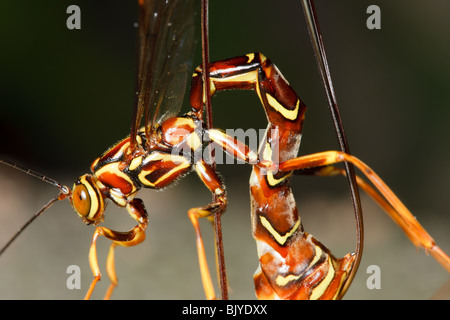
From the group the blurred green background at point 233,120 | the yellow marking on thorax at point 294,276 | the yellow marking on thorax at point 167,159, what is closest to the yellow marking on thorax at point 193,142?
the yellow marking on thorax at point 167,159

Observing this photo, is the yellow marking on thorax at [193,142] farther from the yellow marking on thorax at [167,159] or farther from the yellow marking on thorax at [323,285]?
the yellow marking on thorax at [323,285]

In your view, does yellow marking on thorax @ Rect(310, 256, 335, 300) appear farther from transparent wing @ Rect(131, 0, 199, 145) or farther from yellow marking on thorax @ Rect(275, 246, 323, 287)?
transparent wing @ Rect(131, 0, 199, 145)

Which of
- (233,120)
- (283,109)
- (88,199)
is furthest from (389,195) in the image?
(233,120)

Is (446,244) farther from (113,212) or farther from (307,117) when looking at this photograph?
(113,212)

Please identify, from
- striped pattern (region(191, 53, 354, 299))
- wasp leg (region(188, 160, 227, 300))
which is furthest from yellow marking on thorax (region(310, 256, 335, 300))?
wasp leg (region(188, 160, 227, 300))

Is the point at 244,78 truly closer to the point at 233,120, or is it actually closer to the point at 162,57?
the point at 162,57

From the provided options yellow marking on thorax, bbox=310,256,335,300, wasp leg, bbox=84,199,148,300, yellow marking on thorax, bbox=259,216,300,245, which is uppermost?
wasp leg, bbox=84,199,148,300
